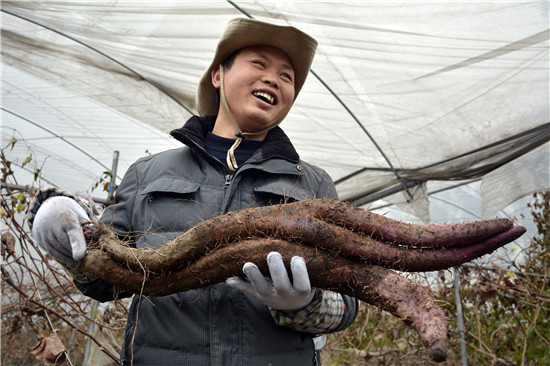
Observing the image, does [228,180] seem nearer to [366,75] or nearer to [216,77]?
[216,77]

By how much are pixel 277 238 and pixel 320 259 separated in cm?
17

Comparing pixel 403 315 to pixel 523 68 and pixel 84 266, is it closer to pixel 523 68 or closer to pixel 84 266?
pixel 84 266

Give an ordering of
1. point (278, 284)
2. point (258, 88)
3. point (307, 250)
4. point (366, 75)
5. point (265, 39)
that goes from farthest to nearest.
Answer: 1. point (366, 75)
2. point (265, 39)
3. point (258, 88)
4. point (307, 250)
5. point (278, 284)

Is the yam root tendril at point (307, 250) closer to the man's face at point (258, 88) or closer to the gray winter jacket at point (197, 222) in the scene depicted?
the gray winter jacket at point (197, 222)

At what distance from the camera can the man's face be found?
6.03 ft

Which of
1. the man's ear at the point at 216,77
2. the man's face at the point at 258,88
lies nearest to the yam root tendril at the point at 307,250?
the man's face at the point at 258,88

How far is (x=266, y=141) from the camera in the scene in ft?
6.08

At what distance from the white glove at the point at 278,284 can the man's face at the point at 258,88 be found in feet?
2.32

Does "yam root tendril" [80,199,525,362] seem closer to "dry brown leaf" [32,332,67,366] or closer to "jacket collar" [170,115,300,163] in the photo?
"jacket collar" [170,115,300,163]

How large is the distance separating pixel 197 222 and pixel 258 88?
0.64 meters

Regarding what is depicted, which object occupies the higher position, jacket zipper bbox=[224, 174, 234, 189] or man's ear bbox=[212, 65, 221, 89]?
man's ear bbox=[212, 65, 221, 89]

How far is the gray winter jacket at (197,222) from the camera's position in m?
1.45

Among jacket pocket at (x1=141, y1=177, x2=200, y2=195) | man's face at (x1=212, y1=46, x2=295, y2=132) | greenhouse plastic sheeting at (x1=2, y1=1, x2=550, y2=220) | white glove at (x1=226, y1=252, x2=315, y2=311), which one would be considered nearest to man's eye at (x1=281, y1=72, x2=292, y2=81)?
man's face at (x1=212, y1=46, x2=295, y2=132)

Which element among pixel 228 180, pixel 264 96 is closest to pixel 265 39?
pixel 264 96
